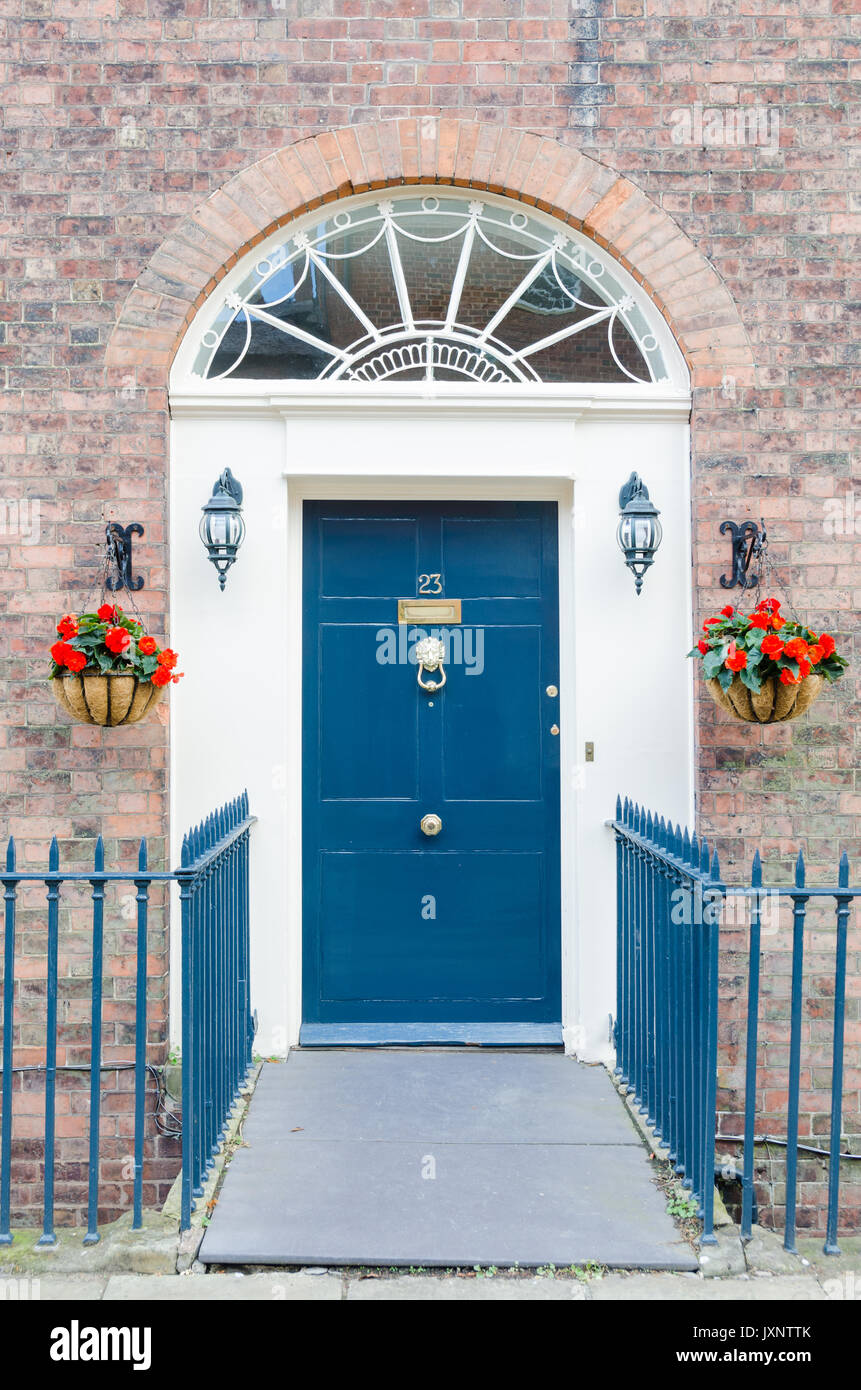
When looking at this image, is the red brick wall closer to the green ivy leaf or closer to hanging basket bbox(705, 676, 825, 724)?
hanging basket bbox(705, 676, 825, 724)

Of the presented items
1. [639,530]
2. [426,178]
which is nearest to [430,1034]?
[639,530]

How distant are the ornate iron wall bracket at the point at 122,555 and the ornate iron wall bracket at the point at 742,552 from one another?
2501 millimetres

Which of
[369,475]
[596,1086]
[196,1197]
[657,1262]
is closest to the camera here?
[657,1262]

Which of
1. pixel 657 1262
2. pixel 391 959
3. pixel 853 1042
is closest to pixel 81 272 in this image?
pixel 391 959

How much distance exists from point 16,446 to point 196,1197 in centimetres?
306

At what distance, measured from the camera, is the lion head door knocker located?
4785mm

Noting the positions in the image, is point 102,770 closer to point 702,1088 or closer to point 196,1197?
point 196,1197

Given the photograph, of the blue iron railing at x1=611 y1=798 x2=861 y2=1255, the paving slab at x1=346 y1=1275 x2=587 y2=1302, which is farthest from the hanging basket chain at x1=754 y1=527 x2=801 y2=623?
the paving slab at x1=346 y1=1275 x2=587 y2=1302

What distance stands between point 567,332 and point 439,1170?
3477 mm

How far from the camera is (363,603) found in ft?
15.8

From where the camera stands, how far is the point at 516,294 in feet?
15.3

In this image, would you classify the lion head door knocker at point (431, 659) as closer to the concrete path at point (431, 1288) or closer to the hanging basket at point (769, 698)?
the hanging basket at point (769, 698)

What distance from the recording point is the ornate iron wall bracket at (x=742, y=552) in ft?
14.5

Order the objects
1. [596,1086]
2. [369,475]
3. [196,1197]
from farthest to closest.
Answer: [369,475] → [596,1086] → [196,1197]
